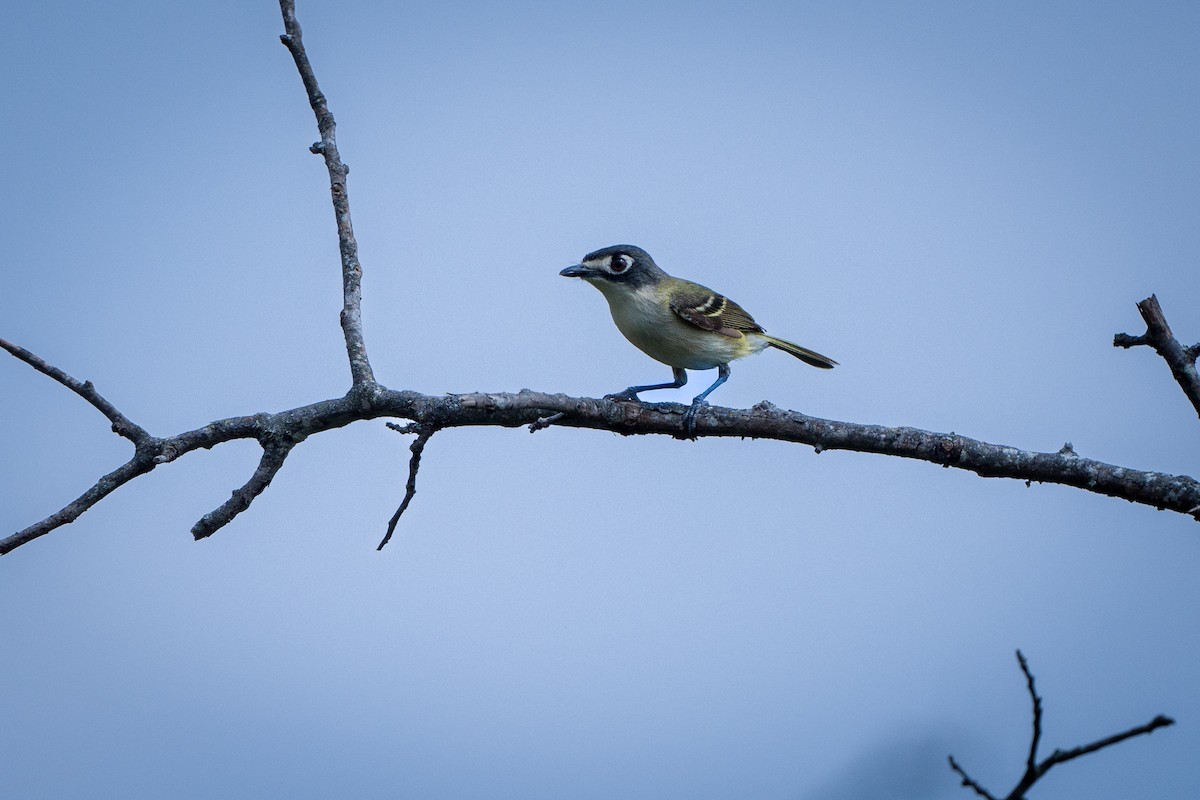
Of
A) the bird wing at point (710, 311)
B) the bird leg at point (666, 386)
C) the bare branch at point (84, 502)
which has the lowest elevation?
the bare branch at point (84, 502)

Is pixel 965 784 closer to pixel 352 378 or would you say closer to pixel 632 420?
pixel 632 420

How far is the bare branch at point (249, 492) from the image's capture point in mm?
1800

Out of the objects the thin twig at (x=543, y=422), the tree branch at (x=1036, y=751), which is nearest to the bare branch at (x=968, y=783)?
the tree branch at (x=1036, y=751)

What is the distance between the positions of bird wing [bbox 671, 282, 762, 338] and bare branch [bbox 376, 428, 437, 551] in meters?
1.09

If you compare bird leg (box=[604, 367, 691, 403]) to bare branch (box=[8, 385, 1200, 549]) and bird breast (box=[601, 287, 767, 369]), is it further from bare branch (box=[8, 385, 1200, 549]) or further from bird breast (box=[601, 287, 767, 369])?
bare branch (box=[8, 385, 1200, 549])

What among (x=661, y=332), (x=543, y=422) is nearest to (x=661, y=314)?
(x=661, y=332)

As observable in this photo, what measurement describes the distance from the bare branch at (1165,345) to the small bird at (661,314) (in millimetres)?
1021

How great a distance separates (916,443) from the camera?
2.13 m

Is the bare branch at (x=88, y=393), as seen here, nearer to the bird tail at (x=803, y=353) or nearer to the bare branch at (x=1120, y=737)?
the bare branch at (x=1120, y=737)

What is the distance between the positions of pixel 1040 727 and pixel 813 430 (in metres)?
1.14

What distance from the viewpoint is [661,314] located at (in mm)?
2824

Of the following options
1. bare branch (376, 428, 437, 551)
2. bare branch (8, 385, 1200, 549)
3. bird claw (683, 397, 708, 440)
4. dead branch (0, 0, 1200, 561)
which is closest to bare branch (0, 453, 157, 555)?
dead branch (0, 0, 1200, 561)

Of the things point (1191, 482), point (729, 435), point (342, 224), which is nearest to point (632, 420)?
point (729, 435)

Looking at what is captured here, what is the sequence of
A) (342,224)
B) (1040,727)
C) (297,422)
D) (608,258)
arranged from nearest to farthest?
(1040,727) < (297,422) < (342,224) < (608,258)
